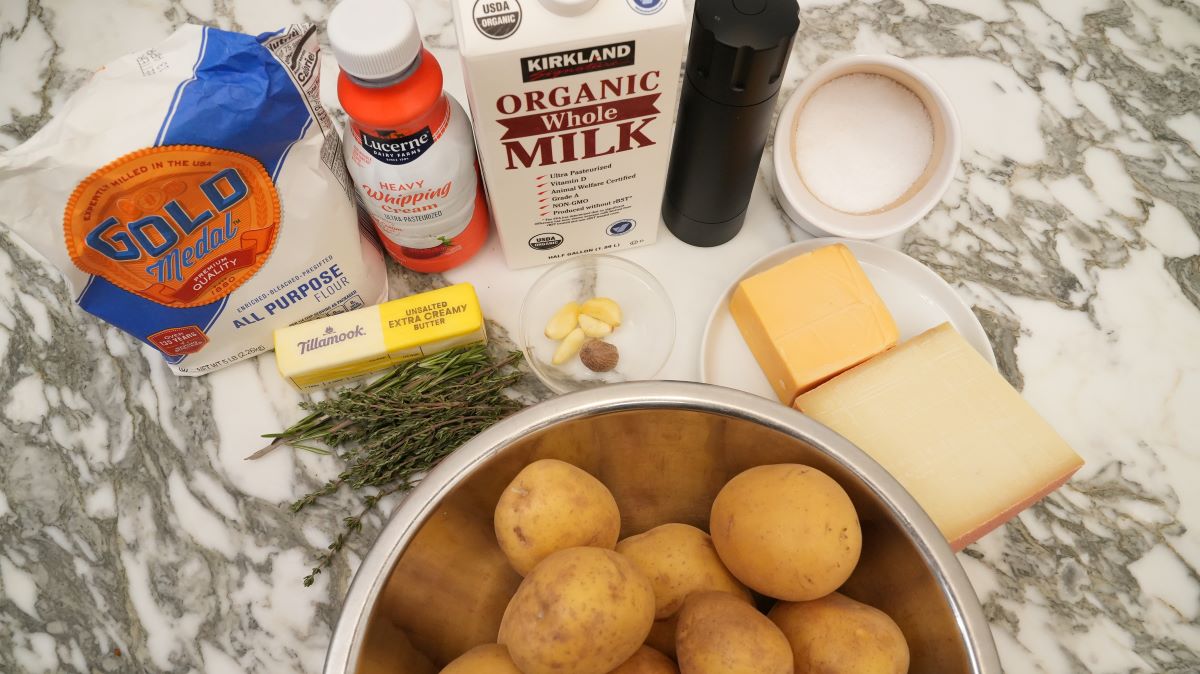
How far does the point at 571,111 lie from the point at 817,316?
1.06 feet

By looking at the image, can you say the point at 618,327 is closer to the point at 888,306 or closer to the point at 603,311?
the point at 603,311

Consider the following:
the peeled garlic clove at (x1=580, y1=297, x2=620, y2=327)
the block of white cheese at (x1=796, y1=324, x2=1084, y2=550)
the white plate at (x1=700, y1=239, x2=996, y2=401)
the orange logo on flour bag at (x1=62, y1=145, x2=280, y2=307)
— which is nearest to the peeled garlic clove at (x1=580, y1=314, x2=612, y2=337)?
the peeled garlic clove at (x1=580, y1=297, x2=620, y2=327)

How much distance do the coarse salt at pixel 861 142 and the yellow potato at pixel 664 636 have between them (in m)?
0.49

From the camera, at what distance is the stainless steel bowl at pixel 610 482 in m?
0.51

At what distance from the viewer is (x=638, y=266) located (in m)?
0.89

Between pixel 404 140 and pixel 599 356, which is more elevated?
pixel 404 140

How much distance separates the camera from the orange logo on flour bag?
24.0 inches

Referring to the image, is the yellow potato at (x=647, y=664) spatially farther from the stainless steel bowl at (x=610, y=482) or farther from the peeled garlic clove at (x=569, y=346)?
the peeled garlic clove at (x=569, y=346)

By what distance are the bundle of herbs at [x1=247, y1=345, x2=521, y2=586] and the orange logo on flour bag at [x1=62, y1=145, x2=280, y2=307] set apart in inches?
6.6

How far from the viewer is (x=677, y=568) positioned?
59cm

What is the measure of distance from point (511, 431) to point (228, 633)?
1.47ft

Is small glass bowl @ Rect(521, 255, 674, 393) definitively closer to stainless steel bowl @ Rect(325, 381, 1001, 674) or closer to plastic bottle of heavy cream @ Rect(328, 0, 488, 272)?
plastic bottle of heavy cream @ Rect(328, 0, 488, 272)

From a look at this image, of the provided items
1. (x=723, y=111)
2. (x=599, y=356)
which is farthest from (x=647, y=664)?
(x=723, y=111)

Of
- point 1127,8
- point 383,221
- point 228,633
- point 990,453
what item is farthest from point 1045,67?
point 228,633
